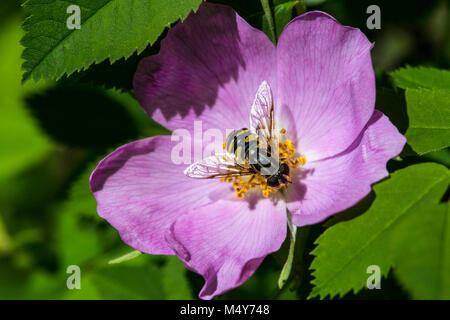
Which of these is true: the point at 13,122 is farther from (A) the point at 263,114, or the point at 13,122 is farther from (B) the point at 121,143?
(A) the point at 263,114

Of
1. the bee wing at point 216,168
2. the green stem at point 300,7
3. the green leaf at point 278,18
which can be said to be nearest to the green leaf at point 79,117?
the bee wing at point 216,168

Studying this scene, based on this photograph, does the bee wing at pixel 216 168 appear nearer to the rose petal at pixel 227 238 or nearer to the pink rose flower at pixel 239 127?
the pink rose flower at pixel 239 127

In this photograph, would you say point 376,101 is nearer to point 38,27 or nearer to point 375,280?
point 375,280

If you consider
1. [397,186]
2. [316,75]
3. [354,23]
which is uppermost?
[354,23]

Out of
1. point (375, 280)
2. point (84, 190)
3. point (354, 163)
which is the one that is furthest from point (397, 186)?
point (84, 190)

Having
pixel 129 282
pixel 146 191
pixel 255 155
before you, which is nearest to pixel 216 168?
pixel 255 155

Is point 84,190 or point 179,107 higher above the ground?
point 179,107
